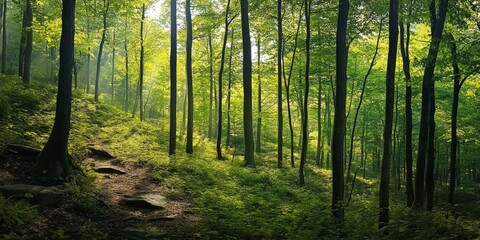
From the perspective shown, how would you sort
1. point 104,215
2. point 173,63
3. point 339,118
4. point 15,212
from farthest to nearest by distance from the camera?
point 173,63
point 339,118
point 104,215
point 15,212

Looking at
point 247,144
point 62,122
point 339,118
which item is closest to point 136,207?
point 62,122

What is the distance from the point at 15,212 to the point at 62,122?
3.59 meters

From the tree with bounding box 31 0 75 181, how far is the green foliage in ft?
6.91

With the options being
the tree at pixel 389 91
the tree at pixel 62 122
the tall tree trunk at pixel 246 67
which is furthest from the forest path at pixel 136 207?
the tall tree trunk at pixel 246 67

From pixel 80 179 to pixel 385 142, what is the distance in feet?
29.1

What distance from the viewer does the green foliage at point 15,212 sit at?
612 cm

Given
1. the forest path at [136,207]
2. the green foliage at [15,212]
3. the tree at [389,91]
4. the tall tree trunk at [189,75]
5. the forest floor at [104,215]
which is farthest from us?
the tall tree trunk at [189,75]

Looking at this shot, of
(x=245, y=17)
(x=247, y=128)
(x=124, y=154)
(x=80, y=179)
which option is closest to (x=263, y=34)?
(x=245, y=17)

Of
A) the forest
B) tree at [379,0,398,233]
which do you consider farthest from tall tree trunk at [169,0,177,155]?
tree at [379,0,398,233]

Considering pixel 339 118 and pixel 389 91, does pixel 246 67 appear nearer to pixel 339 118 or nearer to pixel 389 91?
pixel 339 118

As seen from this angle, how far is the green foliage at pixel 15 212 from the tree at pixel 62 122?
82.9 inches

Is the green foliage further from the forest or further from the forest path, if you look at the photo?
the forest path

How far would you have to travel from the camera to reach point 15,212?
6348 mm

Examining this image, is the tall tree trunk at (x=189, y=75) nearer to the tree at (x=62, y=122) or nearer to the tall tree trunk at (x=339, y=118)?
the tree at (x=62, y=122)
